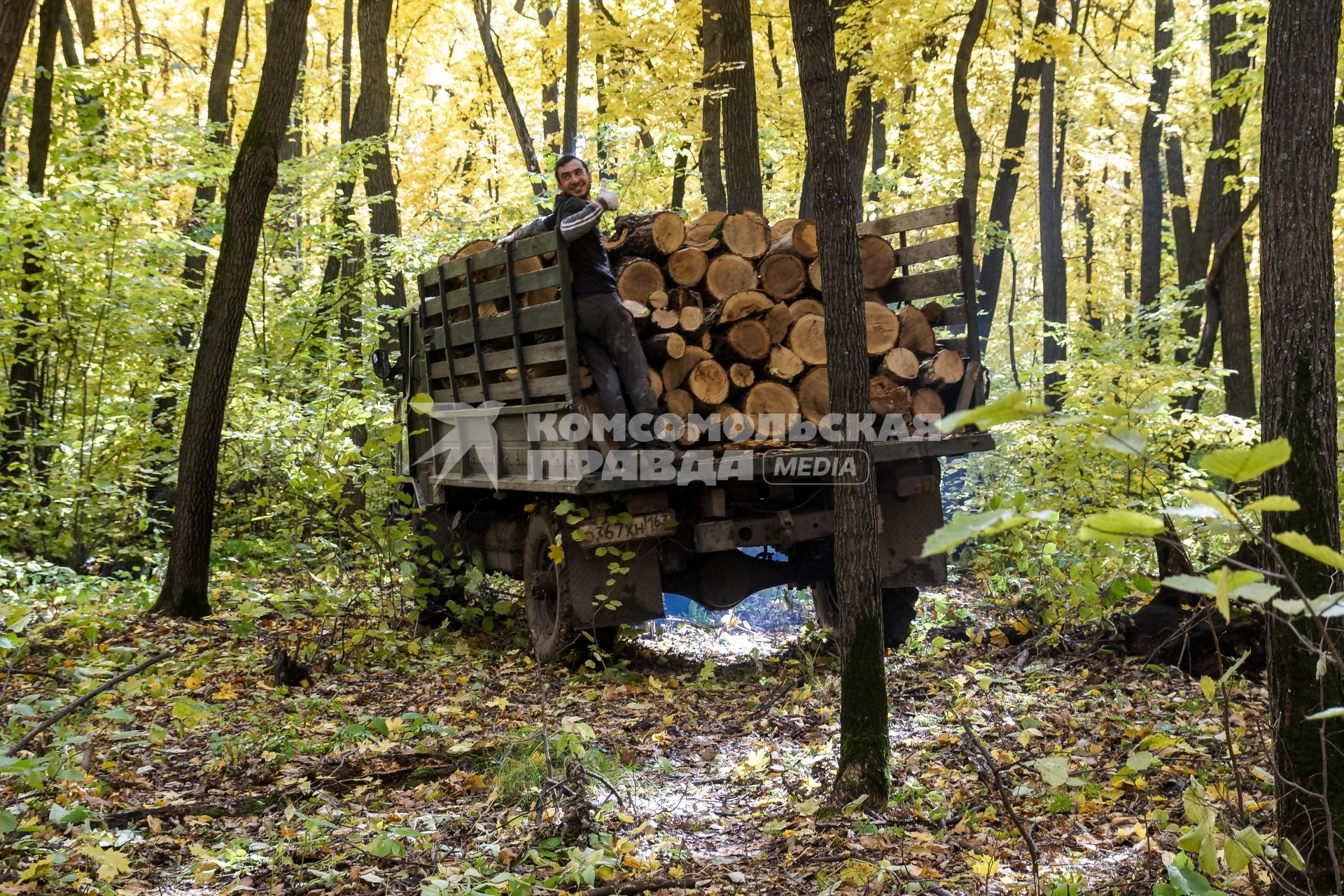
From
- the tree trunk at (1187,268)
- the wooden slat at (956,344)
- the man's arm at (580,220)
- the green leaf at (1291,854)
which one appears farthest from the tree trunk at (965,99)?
the green leaf at (1291,854)

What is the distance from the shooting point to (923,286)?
23.9 ft

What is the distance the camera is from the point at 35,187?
1095cm

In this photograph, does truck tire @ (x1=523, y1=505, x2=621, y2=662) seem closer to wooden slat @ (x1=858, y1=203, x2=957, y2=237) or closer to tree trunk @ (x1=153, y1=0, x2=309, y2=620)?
tree trunk @ (x1=153, y1=0, x2=309, y2=620)

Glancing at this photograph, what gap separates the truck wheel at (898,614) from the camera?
765 cm

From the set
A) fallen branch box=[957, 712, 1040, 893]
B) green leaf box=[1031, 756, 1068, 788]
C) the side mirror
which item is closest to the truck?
the side mirror

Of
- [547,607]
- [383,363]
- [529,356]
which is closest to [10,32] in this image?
[529,356]

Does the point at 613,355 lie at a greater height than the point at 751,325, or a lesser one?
lesser

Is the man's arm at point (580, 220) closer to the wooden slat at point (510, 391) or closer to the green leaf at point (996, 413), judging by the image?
the wooden slat at point (510, 391)

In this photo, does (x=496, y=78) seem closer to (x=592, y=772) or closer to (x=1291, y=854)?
(x=592, y=772)

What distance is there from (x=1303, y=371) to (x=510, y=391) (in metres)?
4.78

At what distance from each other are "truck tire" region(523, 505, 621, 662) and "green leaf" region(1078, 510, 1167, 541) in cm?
554

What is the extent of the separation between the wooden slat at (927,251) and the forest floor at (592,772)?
2.66 metres

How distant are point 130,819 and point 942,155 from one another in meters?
17.1

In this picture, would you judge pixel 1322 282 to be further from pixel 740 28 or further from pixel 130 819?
pixel 740 28
